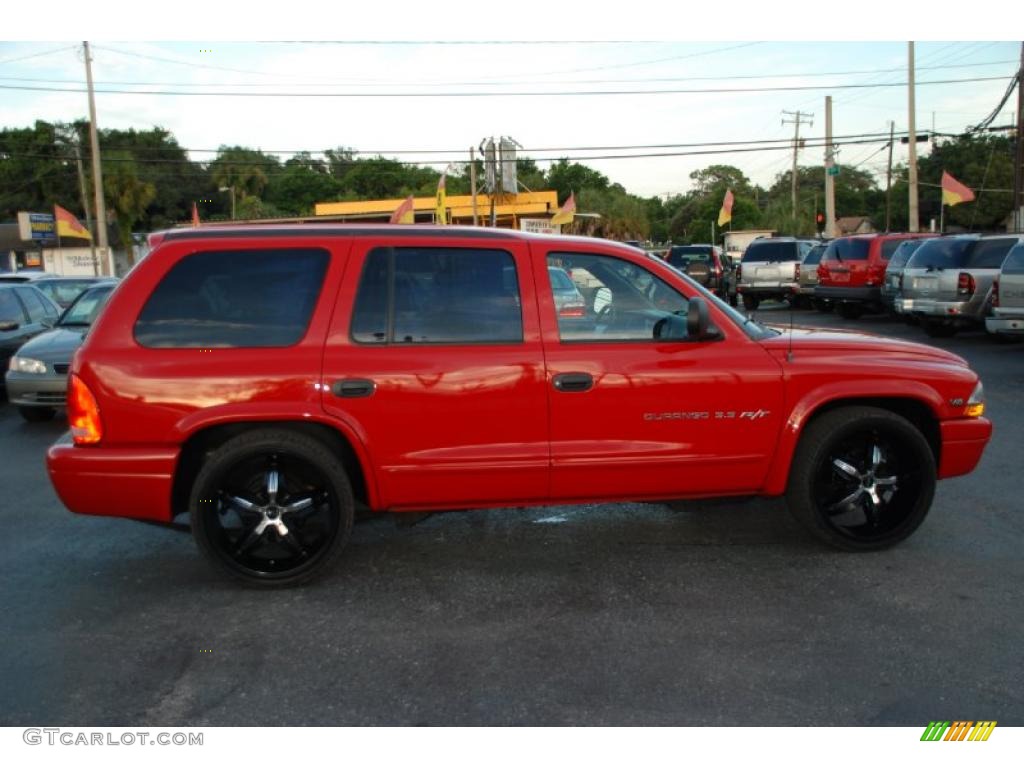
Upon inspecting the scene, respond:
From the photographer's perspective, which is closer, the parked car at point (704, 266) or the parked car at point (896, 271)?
the parked car at point (896, 271)

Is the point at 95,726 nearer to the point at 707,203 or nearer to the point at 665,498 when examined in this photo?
the point at 665,498

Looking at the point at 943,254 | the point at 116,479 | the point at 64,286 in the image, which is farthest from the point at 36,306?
the point at 943,254

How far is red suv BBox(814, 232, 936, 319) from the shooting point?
1816cm

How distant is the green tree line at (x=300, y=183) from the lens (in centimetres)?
5797

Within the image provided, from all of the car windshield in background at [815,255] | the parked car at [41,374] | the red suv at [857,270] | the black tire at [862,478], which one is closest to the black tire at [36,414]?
the parked car at [41,374]

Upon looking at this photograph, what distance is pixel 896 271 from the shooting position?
16.0 m

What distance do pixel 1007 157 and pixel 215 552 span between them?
76152 mm

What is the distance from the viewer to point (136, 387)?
4.21 m

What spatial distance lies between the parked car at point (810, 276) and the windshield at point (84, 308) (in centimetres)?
1550

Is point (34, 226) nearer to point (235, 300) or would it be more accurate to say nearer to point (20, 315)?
point (20, 315)

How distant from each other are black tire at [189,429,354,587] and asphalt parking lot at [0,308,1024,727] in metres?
0.16

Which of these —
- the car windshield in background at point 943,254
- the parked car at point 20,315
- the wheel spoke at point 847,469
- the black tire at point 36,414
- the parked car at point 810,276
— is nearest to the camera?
the wheel spoke at point 847,469

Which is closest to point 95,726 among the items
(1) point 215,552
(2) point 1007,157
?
(1) point 215,552

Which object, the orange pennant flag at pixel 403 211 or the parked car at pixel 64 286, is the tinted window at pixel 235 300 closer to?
the orange pennant flag at pixel 403 211
